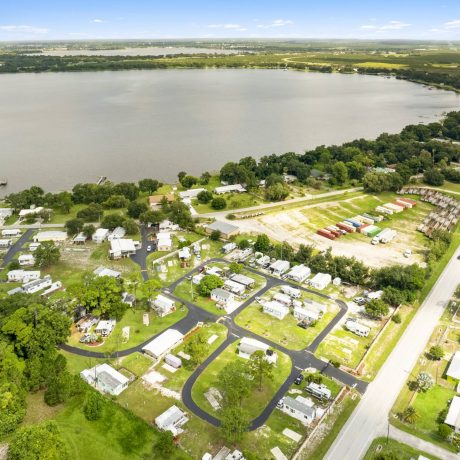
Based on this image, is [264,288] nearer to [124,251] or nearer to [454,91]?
[124,251]

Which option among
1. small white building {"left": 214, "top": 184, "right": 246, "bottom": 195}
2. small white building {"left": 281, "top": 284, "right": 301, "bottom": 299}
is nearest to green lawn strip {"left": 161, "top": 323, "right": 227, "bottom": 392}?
small white building {"left": 281, "top": 284, "right": 301, "bottom": 299}

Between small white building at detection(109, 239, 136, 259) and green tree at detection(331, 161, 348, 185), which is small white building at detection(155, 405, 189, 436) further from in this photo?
green tree at detection(331, 161, 348, 185)

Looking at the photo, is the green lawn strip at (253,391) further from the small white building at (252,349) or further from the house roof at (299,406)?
the house roof at (299,406)

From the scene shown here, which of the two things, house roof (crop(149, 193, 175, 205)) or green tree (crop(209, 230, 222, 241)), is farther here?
house roof (crop(149, 193, 175, 205))

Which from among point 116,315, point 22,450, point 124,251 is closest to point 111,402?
point 22,450

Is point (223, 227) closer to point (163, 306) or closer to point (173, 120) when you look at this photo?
point (163, 306)
